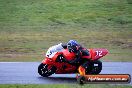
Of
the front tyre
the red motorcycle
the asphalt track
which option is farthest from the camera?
the front tyre

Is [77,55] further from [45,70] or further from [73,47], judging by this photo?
[45,70]

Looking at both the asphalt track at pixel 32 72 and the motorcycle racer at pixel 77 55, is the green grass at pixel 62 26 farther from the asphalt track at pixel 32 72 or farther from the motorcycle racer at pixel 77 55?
the motorcycle racer at pixel 77 55

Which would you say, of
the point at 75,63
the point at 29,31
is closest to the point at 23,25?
the point at 29,31

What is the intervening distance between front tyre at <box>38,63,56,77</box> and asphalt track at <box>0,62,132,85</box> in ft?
0.57

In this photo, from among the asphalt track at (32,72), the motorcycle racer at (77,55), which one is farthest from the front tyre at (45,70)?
the motorcycle racer at (77,55)

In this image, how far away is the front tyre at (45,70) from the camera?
16.7 m

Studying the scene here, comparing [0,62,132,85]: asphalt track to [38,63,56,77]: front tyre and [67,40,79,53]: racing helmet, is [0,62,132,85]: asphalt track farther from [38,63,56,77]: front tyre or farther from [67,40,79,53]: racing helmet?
[67,40,79,53]: racing helmet

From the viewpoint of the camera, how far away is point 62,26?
28.2m

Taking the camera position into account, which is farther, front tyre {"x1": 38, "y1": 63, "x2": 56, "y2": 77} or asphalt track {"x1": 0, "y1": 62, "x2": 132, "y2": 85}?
front tyre {"x1": 38, "y1": 63, "x2": 56, "y2": 77}

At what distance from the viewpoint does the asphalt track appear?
16312 mm

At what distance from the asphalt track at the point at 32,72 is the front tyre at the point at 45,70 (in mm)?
175

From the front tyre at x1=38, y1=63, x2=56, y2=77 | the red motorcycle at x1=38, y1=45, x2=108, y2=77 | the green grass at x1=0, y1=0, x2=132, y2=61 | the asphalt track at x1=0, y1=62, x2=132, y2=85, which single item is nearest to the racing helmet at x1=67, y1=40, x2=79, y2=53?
the red motorcycle at x1=38, y1=45, x2=108, y2=77

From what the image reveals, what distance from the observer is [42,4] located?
104 feet

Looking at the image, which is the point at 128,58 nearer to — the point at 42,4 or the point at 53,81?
the point at 53,81
